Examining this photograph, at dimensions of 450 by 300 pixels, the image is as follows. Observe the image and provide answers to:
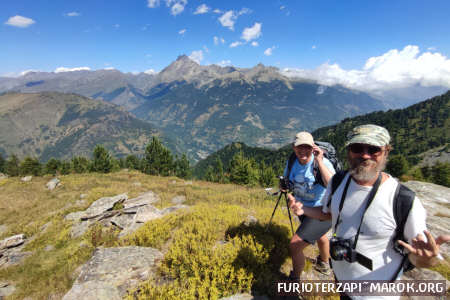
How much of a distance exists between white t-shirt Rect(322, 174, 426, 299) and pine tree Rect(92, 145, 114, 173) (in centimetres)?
5918

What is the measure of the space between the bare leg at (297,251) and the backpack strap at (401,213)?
6.25 feet

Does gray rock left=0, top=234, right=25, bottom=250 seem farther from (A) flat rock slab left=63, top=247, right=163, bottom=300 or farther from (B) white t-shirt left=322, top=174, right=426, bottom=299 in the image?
(B) white t-shirt left=322, top=174, right=426, bottom=299

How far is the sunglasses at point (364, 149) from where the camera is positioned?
2.59 meters

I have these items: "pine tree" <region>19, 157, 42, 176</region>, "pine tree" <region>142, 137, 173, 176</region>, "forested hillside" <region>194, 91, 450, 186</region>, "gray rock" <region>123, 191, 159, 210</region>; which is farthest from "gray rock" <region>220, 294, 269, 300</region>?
"forested hillside" <region>194, 91, 450, 186</region>

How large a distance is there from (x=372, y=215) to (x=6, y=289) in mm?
11470

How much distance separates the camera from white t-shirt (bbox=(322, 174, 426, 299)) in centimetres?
219

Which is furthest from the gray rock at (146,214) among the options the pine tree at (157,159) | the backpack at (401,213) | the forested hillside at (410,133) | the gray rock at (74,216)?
the forested hillside at (410,133)

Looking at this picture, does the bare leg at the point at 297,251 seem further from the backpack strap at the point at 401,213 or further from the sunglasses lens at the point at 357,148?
the sunglasses lens at the point at 357,148

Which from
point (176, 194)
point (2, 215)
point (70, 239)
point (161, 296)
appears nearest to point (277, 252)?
point (161, 296)

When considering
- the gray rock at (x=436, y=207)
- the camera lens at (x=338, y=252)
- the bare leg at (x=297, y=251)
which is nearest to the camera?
the camera lens at (x=338, y=252)

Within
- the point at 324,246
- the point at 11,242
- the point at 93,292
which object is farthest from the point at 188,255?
the point at 11,242

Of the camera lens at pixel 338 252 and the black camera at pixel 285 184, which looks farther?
the black camera at pixel 285 184

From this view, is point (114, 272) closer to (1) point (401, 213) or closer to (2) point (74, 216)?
(1) point (401, 213)

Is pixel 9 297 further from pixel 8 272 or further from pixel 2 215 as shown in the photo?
pixel 2 215
